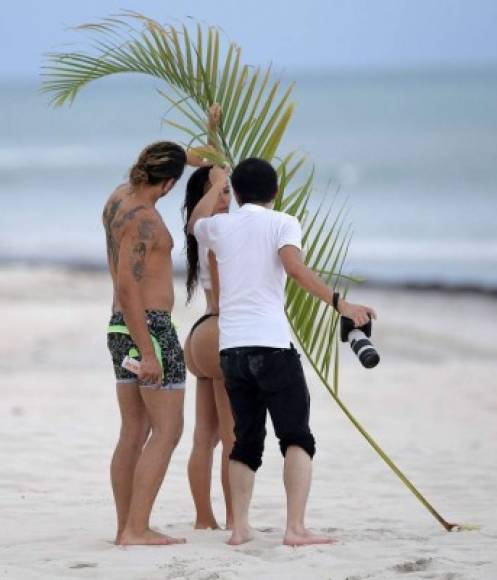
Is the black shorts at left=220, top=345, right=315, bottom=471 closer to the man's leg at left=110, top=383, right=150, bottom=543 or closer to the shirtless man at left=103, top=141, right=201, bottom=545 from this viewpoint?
the shirtless man at left=103, top=141, right=201, bottom=545

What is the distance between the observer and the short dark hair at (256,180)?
5176mm

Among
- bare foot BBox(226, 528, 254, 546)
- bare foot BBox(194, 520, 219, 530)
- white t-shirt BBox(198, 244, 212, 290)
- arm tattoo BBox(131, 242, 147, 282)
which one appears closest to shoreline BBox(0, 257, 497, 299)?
bare foot BBox(194, 520, 219, 530)

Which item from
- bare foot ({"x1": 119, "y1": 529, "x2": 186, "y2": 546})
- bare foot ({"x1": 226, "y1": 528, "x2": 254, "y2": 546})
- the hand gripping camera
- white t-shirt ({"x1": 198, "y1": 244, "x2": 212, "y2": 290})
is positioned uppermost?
white t-shirt ({"x1": 198, "y1": 244, "x2": 212, "y2": 290})

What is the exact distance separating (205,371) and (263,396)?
0.49 metres

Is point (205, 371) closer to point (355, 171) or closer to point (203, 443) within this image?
point (203, 443)

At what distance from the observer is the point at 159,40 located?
19.7ft

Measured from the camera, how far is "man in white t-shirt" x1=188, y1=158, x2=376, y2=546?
16.6ft

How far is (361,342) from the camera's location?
490 cm

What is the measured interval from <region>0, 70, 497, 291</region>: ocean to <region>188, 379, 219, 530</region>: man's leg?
102 centimetres

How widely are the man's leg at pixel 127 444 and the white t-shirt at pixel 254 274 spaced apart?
451 mm

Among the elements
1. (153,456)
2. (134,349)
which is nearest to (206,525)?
(153,456)

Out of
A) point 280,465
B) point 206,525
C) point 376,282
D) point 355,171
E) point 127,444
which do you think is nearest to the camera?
point 127,444

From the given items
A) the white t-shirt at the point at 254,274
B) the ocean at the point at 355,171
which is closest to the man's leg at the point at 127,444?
the white t-shirt at the point at 254,274

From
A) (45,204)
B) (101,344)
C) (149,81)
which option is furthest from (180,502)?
(149,81)
